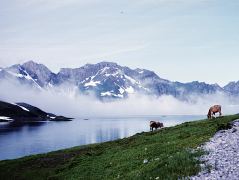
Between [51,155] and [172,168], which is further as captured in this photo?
[51,155]

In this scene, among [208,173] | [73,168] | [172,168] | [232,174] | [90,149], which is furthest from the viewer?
[90,149]

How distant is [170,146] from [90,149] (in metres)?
19.4

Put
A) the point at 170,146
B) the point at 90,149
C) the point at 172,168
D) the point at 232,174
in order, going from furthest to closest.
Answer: the point at 90,149 → the point at 170,146 → the point at 172,168 → the point at 232,174

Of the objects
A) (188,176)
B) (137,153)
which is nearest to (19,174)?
(137,153)

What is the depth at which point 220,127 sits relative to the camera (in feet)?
135

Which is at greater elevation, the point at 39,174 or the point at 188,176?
the point at 188,176

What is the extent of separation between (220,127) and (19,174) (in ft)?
84.5

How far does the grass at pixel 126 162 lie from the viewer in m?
28.2

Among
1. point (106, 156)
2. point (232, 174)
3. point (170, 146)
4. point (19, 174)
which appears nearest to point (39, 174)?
point (19, 174)

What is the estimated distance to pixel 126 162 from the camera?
125ft

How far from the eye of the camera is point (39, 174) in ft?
152

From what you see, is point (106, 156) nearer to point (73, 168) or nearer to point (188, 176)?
point (73, 168)

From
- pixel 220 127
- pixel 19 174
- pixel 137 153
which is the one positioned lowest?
pixel 19 174

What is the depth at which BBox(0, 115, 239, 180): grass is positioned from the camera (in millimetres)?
28234
